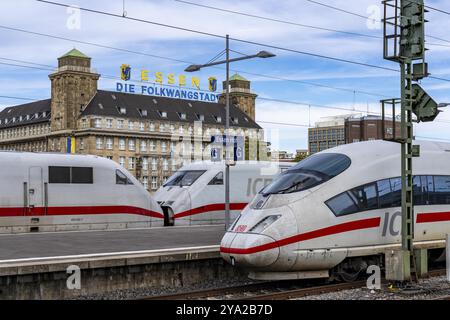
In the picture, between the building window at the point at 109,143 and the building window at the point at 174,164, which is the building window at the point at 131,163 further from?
the building window at the point at 174,164

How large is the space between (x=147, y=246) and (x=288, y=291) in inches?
204

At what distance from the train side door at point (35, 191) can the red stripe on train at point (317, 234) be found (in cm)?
1116

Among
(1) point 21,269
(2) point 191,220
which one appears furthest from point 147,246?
(2) point 191,220

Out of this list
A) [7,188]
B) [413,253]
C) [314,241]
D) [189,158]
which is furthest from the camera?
[189,158]

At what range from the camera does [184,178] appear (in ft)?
94.3

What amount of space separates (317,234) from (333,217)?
23.4 inches

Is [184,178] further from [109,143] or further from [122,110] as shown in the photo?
[122,110]

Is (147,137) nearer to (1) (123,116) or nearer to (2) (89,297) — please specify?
(1) (123,116)

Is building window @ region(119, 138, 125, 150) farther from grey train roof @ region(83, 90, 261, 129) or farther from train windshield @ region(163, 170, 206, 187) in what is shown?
train windshield @ region(163, 170, 206, 187)

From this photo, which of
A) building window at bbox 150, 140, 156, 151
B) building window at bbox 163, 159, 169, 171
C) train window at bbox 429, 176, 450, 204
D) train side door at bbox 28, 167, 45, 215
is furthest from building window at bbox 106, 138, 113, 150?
train window at bbox 429, 176, 450, 204

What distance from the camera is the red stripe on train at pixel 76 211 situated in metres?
22.7

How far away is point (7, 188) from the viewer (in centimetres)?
2245

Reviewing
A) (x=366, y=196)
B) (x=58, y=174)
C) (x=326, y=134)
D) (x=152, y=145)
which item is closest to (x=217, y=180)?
(x=58, y=174)

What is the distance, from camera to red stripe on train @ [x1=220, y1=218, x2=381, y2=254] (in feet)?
44.0
